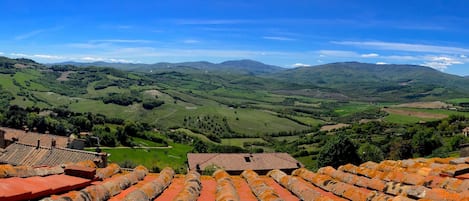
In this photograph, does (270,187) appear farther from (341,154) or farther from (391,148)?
(391,148)

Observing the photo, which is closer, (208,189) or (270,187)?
(270,187)

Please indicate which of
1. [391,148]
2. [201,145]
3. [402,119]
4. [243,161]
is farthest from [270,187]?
[402,119]

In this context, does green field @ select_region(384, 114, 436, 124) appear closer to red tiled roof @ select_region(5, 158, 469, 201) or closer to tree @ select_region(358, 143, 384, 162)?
tree @ select_region(358, 143, 384, 162)

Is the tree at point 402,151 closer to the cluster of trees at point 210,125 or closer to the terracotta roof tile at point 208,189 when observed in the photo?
the terracotta roof tile at point 208,189

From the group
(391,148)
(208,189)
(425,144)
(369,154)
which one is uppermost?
(208,189)

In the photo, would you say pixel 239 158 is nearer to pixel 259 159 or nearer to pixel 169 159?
pixel 259 159

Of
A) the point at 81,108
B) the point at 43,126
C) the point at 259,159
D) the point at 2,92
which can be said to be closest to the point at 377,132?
the point at 259,159
